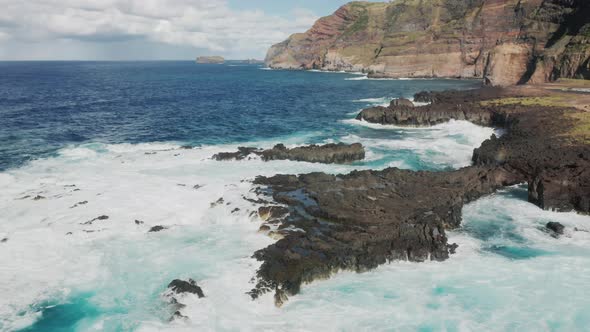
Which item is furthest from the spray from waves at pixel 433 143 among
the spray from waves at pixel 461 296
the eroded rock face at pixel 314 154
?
the spray from waves at pixel 461 296

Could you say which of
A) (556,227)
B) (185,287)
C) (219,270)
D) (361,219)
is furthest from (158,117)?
(556,227)

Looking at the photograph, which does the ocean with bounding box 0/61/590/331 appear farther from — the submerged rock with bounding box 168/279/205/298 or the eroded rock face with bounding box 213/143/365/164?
the eroded rock face with bounding box 213/143/365/164

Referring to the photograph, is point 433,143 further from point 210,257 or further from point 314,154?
point 210,257

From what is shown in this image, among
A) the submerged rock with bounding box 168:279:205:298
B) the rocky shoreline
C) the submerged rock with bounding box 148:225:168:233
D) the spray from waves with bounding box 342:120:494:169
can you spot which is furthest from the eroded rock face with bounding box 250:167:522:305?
the spray from waves with bounding box 342:120:494:169

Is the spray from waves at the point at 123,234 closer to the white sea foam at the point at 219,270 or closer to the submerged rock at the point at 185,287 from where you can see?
the white sea foam at the point at 219,270

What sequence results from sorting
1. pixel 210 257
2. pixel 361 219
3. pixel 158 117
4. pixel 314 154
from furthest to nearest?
pixel 158 117
pixel 314 154
pixel 361 219
pixel 210 257

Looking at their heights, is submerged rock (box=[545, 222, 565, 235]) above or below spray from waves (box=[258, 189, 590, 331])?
above
